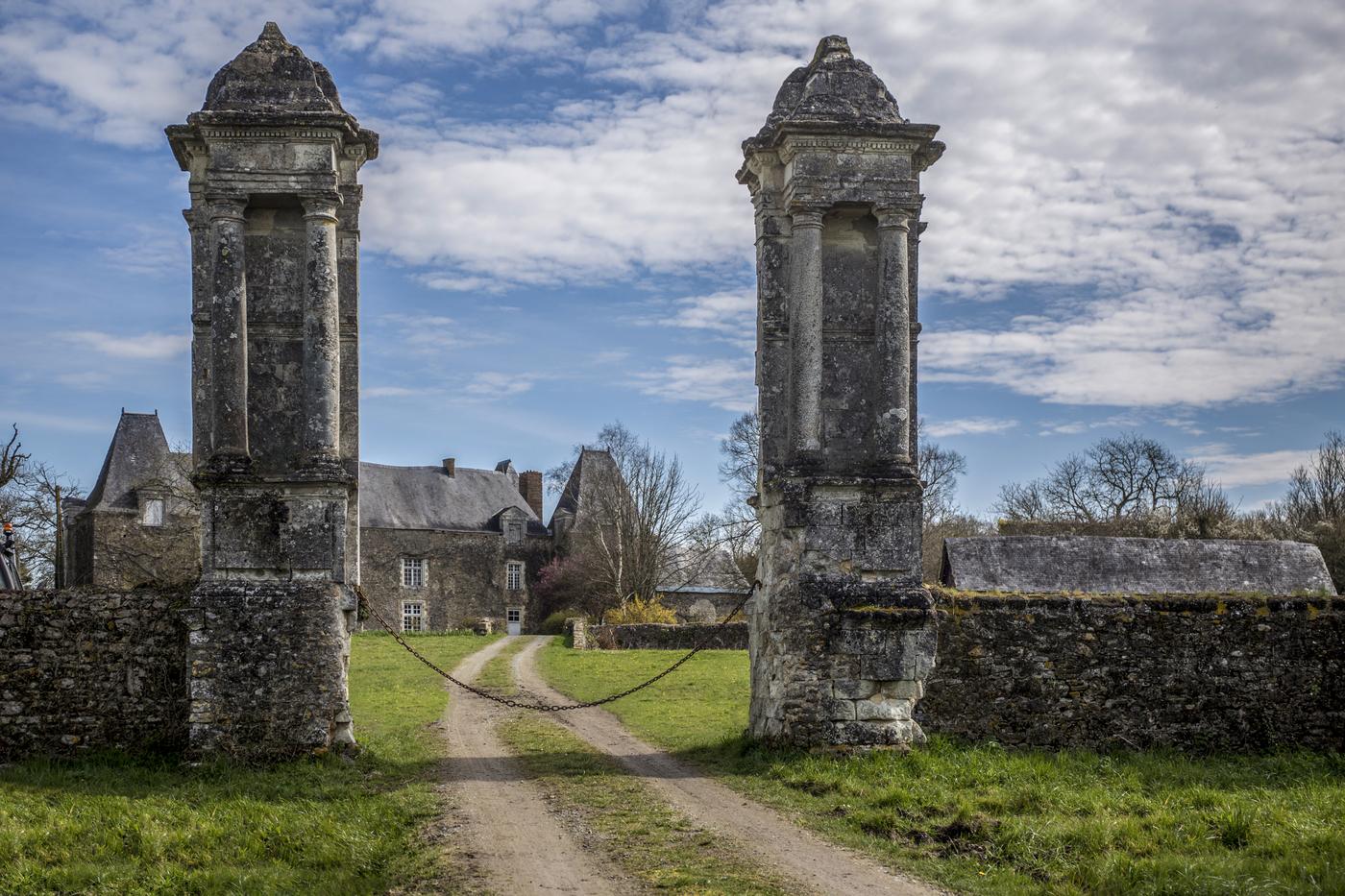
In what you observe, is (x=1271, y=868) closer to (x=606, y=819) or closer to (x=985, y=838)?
(x=985, y=838)

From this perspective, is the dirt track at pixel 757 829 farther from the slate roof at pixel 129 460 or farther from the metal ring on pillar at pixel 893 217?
the slate roof at pixel 129 460

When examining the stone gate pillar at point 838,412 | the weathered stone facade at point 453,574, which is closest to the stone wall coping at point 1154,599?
the stone gate pillar at point 838,412

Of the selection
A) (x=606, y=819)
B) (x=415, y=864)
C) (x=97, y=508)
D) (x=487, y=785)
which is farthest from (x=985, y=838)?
(x=97, y=508)

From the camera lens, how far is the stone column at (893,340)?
35.2 feet

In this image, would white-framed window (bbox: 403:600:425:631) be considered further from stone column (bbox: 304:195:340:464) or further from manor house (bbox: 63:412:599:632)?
stone column (bbox: 304:195:340:464)

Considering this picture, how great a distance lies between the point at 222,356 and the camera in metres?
10.5

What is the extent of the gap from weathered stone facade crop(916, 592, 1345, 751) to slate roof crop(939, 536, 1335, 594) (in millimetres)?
15739

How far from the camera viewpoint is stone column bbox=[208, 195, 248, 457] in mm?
10414

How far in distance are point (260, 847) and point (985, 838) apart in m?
4.38

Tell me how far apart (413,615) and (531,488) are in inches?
342

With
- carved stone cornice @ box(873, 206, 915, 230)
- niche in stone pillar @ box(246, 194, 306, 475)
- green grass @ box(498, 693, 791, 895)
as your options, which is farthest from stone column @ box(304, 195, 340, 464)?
carved stone cornice @ box(873, 206, 915, 230)

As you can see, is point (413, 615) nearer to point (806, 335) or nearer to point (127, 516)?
point (127, 516)

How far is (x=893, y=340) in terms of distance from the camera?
10766 millimetres

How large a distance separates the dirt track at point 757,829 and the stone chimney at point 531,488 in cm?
3832
